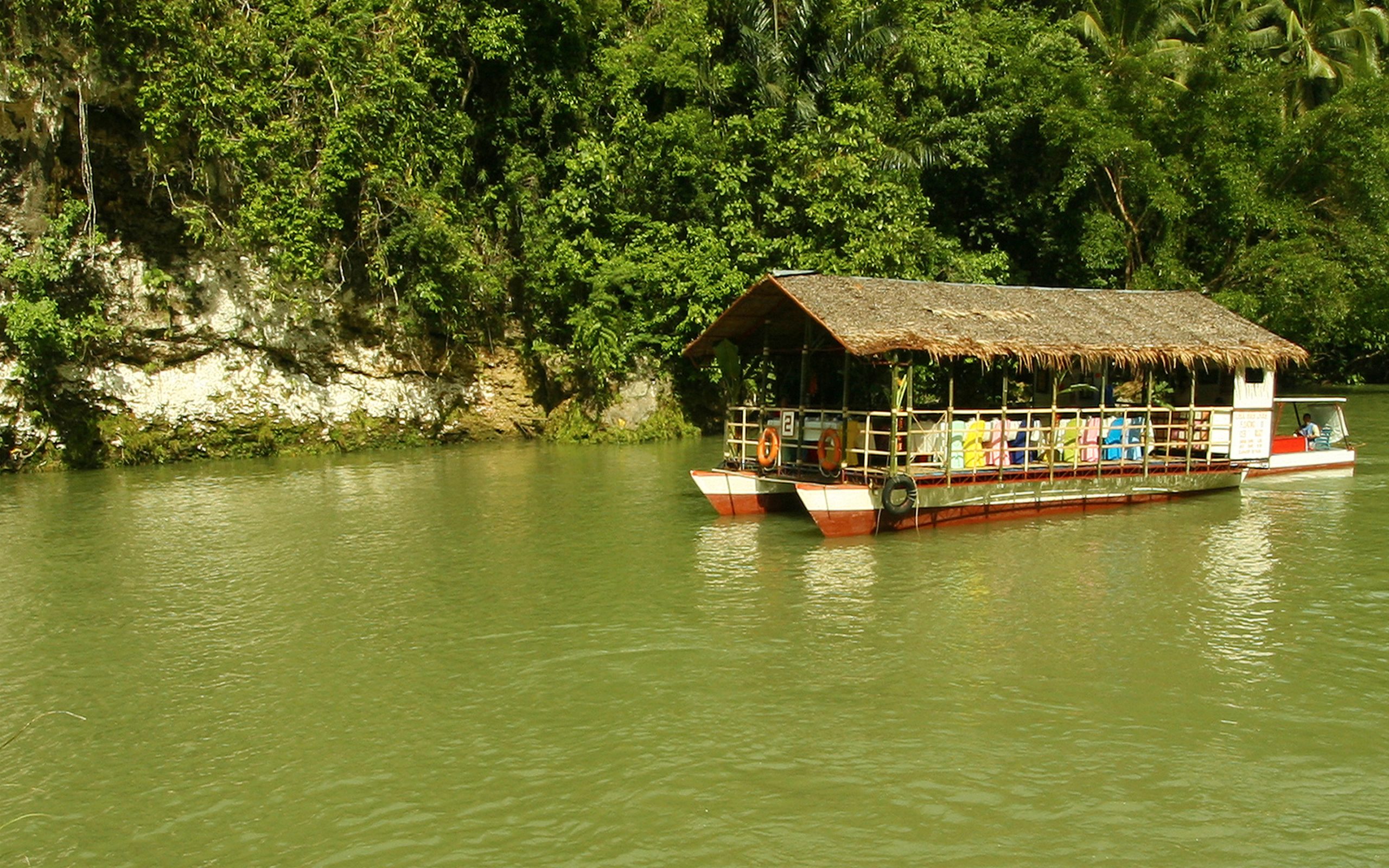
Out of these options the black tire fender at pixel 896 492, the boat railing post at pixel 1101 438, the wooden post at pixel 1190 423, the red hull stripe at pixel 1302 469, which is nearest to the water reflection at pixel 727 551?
the black tire fender at pixel 896 492

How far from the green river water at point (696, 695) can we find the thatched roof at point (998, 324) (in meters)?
2.48

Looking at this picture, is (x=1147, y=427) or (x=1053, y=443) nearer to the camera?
(x=1053, y=443)

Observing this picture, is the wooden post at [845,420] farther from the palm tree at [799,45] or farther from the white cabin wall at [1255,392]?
the palm tree at [799,45]

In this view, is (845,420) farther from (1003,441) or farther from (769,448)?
(1003,441)

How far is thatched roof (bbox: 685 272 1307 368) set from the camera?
13.6 metres

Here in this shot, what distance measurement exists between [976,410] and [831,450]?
197cm

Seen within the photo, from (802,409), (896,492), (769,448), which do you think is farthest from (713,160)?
(896,492)

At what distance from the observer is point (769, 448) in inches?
592

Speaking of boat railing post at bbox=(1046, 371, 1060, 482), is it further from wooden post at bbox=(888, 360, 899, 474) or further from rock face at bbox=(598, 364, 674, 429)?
rock face at bbox=(598, 364, 674, 429)

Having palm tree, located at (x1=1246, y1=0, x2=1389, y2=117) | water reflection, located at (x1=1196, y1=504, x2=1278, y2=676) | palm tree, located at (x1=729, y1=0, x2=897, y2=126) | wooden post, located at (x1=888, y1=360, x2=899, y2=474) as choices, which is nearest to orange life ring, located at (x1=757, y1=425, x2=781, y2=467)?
wooden post, located at (x1=888, y1=360, x2=899, y2=474)

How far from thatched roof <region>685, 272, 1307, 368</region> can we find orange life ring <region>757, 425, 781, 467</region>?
169 cm

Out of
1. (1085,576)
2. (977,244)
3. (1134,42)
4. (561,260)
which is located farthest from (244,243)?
(1134,42)

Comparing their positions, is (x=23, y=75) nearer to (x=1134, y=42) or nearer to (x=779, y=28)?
(x=779, y=28)

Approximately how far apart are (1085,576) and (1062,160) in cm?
1978
